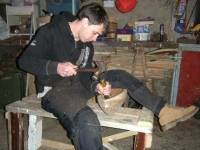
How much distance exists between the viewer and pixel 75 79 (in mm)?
1874

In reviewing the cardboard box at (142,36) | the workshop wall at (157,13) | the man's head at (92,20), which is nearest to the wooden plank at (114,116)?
the man's head at (92,20)

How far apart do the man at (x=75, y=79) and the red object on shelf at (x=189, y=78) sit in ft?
6.48

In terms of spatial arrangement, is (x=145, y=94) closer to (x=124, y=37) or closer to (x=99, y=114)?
(x=99, y=114)

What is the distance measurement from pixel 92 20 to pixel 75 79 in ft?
2.12

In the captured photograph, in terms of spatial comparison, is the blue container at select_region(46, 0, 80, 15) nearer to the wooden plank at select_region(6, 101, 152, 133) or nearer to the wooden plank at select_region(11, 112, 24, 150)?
the wooden plank at select_region(6, 101, 152, 133)

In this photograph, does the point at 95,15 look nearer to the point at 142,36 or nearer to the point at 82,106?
the point at 82,106

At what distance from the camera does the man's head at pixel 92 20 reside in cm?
158

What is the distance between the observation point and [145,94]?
1713 millimetres

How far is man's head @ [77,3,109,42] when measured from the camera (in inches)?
62.2

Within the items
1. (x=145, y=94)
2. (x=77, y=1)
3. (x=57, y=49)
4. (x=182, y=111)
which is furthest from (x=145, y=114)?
(x=77, y=1)

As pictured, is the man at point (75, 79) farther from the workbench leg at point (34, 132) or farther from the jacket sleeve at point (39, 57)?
the workbench leg at point (34, 132)

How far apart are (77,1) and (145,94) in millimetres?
3121

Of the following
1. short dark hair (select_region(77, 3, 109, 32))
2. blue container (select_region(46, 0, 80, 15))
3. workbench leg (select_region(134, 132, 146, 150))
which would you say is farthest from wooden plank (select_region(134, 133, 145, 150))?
blue container (select_region(46, 0, 80, 15))

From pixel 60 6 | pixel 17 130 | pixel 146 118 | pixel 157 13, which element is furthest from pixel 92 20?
pixel 157 13
